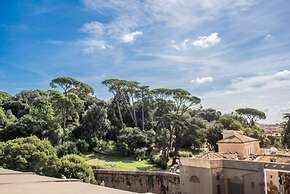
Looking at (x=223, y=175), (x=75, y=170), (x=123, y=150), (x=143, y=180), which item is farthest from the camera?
(x=123, y=150)

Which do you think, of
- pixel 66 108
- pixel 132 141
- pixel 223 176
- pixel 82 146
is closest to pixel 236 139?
pixel 223 176

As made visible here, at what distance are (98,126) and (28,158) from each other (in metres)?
14.8

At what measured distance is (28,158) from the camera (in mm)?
21703

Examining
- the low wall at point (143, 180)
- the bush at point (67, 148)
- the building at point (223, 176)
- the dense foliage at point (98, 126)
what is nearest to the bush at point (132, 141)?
the dense foliage at point (98, 126)

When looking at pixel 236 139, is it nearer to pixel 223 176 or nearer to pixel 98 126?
pixel 223 176

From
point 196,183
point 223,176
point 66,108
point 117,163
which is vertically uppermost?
point 66,108

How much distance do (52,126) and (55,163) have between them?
429 inches

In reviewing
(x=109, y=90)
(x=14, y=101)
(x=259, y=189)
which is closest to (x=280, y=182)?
(x=259, y=189)

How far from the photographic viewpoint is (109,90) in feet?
141

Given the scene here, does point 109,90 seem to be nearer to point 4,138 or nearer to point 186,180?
point 4,138

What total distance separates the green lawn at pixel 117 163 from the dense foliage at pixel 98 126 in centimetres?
76

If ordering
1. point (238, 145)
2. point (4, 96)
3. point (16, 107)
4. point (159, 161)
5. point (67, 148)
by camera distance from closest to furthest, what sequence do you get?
point (238, 145)
point (159, 161)
point (67, 148)
point (16, 107)
point (4, 96)

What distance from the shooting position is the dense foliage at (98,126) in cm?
2269

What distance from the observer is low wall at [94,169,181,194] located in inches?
933
